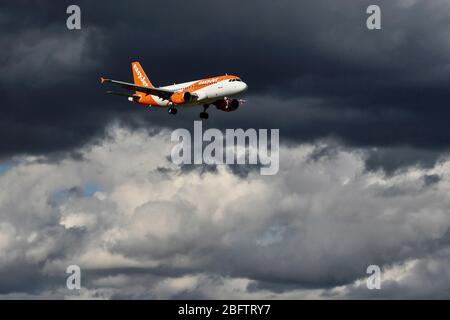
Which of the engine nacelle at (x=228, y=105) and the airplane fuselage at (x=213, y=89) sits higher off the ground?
the airplane fuselage at (x=213, y=89)

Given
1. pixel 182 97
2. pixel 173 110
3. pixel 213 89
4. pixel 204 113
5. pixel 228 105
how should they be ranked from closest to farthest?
pixel 228 105 → pixel 182 97 → pixel 213 89 → pixel 173 110 → pixel 204 113

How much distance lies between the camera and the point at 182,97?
15112 cm

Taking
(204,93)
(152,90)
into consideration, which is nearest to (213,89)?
(204,93)

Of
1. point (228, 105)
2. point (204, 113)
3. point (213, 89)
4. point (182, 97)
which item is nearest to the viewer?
point (228, 105)

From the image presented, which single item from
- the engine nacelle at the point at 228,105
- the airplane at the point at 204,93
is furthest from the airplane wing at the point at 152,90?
the engine nacelle at the point at 228,105

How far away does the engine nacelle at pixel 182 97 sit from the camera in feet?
493

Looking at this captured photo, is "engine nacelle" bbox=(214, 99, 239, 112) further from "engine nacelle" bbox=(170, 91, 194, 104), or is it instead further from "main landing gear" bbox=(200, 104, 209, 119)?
"engine nacelle" bbox=(170, 91, 194, 104)

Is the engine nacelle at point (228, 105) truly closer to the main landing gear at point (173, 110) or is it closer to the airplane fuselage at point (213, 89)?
the airplane fuselage at point (213, 89)

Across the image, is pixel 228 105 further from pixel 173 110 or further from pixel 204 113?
pixel 173 110

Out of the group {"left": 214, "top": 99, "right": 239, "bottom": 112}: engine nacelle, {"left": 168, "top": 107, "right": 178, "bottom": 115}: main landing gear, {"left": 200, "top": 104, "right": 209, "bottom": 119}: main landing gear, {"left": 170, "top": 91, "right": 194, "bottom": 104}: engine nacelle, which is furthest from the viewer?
{"left": 200, "top": 104, "right": 209, "bottom": 119}: main landing gear

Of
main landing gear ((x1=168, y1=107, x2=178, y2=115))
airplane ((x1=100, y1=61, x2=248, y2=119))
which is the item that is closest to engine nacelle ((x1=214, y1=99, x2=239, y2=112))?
airplane ((x1=100, y1=61, x2=248, y2=119))

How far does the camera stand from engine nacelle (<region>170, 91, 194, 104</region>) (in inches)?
5915
